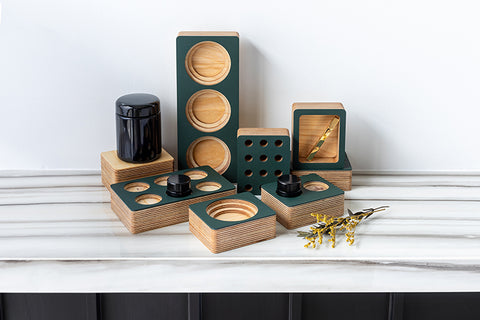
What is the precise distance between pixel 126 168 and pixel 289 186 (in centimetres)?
32

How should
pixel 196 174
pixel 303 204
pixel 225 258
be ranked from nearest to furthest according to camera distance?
pixel 225 258 → pixel 303 204 → pixel 196 174

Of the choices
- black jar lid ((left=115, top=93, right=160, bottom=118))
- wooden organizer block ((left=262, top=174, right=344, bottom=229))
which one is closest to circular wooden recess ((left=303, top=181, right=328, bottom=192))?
wooden organizer block ((left=262, top=174, right=344, bottom=229))

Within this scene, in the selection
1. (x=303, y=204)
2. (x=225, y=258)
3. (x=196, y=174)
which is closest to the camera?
(x=225, y=258)

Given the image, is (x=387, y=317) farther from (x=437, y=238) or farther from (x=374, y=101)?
(x=374, y=101)

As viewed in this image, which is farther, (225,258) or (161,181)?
(161,181)

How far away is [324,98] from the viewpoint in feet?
4.22

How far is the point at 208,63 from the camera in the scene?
47.6 inches

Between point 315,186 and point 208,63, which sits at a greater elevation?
point 208,63

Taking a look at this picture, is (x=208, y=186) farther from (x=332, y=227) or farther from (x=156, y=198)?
(x=332, y=227)

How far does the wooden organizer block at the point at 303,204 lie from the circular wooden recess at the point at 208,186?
9cm

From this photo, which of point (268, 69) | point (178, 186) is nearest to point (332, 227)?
point (178, 186)

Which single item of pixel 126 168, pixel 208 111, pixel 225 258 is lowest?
pixel 225 258

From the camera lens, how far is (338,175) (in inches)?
47.9

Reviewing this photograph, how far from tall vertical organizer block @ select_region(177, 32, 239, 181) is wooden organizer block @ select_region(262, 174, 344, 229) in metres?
0.18
